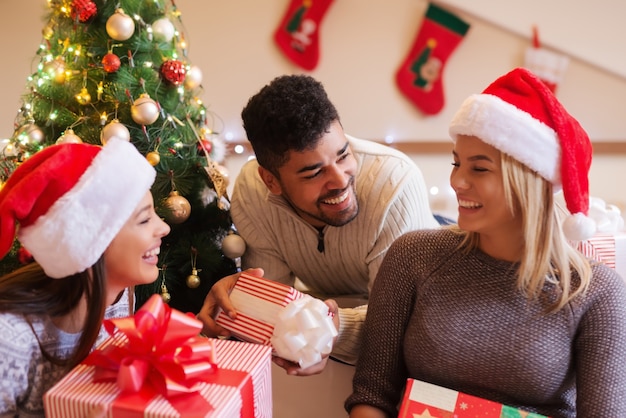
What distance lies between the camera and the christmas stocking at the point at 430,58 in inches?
99.7

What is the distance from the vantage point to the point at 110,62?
1.50 m

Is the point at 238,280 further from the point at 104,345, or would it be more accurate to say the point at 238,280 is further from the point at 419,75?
the point at 419,75

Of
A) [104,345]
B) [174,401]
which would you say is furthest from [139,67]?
[174,401]

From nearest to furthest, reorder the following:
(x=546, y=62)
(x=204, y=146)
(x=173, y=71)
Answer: (x=173, y=71), (x=204, y=146), (x=546, y=62)

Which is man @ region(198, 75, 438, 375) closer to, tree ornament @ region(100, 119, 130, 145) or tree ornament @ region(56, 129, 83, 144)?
tree ornament @ region(100, 119, 130, 145)

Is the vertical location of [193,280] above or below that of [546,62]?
below

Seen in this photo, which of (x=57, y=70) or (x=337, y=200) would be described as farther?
(x=57, y=70)

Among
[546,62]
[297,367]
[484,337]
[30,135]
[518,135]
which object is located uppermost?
[546,62]

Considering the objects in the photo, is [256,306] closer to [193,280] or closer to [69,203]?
[69,203]

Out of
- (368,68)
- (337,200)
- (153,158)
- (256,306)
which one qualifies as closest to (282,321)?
(256,306)

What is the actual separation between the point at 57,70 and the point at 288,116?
0.70 metres

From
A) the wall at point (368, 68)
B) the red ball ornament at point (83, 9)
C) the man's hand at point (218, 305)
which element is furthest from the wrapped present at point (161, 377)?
the wall at point (368, 68)

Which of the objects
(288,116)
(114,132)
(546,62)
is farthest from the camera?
(546,62)

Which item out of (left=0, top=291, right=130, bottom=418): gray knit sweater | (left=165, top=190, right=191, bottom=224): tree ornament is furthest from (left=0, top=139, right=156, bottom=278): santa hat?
(left=165, top=190, right=191, bottom=224): tree ornament
